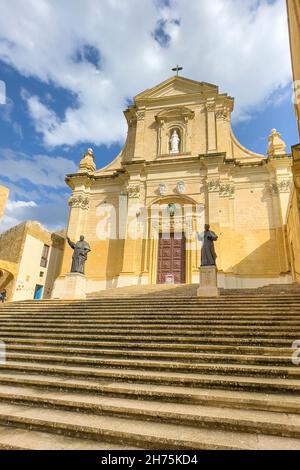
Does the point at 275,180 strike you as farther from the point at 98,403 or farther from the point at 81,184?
the point at 98,403

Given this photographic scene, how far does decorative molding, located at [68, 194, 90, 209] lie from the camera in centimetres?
1778

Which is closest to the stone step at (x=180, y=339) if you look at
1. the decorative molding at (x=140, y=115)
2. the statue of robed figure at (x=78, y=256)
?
the statue of robed figure at (x=78, y=256)

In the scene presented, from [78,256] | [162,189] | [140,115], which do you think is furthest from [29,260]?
[140,115]

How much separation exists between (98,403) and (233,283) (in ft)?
38.6

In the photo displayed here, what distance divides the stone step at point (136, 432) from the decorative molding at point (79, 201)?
50.0 feet

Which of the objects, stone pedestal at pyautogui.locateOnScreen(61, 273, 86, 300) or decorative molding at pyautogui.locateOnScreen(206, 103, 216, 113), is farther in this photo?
decorative molding at pyautogui.locateOnScreen(206, 103, 216, 113)

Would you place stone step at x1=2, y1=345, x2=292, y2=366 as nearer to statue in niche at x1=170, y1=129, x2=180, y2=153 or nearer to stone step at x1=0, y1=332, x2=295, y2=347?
stone step at x1=0, y1=332, x2=295, y2=347

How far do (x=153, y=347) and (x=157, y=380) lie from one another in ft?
3.91

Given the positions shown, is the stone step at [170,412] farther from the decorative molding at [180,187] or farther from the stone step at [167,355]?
the decorative molding at [180,187]

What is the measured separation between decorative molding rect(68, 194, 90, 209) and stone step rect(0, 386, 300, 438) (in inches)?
581

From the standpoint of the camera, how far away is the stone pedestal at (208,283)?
8945mm

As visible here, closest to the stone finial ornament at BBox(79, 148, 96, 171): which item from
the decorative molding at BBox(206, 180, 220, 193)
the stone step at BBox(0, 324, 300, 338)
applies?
the decorative molding at BBox(206, 180, 220, 193)

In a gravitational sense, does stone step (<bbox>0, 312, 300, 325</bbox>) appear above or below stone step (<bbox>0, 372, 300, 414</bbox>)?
above

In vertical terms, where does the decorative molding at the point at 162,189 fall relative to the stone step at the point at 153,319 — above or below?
above
